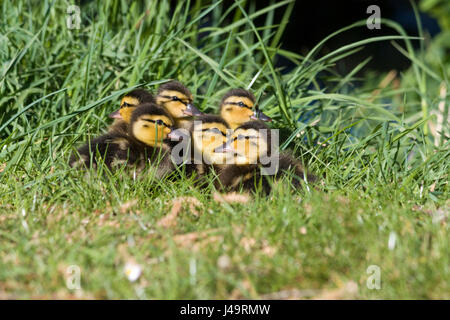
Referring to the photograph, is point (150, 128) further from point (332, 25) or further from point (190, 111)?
point (332, 25)

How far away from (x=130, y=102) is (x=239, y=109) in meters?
0.63

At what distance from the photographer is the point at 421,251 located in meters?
1.85

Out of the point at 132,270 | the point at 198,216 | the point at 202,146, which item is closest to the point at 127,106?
the point at 202,146

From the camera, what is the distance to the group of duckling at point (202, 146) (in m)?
2.67

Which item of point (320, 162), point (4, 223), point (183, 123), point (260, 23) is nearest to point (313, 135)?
point (320, 162)

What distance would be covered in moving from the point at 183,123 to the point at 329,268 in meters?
1.66

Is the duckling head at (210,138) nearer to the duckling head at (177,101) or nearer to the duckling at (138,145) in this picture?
the duckling at (138,145)

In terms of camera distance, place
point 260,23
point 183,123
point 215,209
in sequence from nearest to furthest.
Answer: point 215,209
point 183,123
point 260,23

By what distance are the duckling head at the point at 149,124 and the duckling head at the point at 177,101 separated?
1.06 ft

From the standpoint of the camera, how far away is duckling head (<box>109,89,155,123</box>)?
3184 mm

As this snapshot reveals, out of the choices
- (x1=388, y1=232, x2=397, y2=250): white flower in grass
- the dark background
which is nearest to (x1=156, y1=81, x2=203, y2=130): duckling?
(x1=388, y1=232, x2=397, y2=250): white flower in grass

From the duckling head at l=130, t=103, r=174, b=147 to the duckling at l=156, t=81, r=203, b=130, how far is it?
0.32 metres

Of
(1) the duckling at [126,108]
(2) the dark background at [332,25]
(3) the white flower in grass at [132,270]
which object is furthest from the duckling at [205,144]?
(2) the dark background at [332,25]
